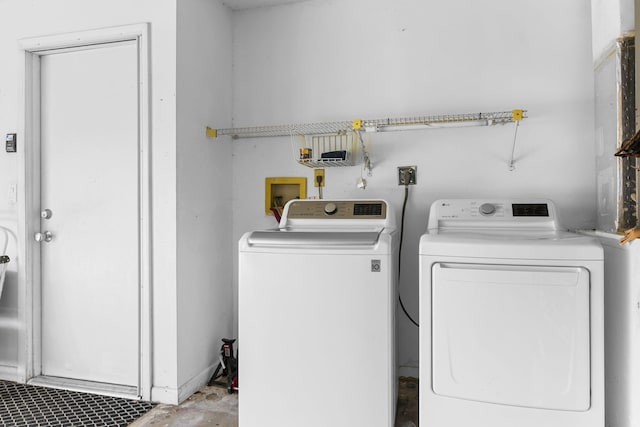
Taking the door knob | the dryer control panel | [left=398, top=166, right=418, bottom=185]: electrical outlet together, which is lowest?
the door knob

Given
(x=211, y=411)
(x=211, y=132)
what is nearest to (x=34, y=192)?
(x=211, y=132)

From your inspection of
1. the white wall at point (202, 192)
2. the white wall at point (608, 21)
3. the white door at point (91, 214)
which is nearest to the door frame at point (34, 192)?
the white door at point (91, 214)

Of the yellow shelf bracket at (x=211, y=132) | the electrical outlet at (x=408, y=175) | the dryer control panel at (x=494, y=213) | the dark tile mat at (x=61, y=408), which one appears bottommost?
the dark tile mat at (x=61, y=408)

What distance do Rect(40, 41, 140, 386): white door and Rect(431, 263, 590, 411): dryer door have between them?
5.26 ft

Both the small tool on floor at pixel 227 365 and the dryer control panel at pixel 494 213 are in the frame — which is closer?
the dryer control panel at pixel 494 213

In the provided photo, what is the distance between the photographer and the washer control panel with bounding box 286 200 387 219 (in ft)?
7.00

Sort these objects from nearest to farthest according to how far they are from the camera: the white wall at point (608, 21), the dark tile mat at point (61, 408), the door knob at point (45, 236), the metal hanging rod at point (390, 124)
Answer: the white wall at point (608, 21) → the dark tile mat at point (61, 408) → the metal hanging rod at point (390, 124) → the door knob at point (45, 236)

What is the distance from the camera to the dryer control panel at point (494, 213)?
1975mm

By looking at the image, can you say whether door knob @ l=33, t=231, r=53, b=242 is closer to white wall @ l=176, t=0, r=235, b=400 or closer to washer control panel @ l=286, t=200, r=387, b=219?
white wall @ l=176, t=0, r=235, b=400

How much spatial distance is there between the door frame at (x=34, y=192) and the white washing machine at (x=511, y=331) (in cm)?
148

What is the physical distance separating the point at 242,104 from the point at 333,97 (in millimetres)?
605

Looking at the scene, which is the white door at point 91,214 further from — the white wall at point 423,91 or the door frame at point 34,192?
the white wall at point 423,91

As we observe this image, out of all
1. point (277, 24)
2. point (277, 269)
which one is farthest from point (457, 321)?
point (277, 24)

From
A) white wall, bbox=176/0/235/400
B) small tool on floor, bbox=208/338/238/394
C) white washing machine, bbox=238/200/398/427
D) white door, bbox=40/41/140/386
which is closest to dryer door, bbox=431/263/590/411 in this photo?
white washing machine, bbox=238/200/398/427
